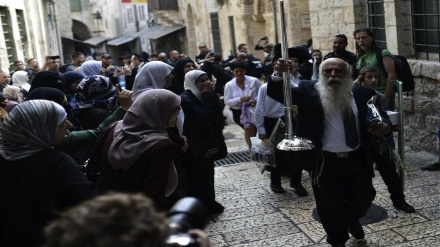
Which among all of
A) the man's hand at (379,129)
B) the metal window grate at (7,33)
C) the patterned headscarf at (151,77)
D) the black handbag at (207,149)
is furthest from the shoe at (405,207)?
the metal window grate at (7,33)

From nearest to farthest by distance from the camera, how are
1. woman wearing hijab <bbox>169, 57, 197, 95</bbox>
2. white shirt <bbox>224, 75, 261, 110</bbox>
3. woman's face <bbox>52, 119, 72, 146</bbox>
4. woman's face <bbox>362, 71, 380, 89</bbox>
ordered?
woman's face <bbox>52, 119, 72, 146</bbox> → woman's face <bbox>362, 71, 380, 89</bbox> → woman wearing hijab <bbox>169, 57, 197, 95</bbox> → white shirt <bbox>224, 75, 261, 110</bbox>

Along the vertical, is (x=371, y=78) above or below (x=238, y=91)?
above

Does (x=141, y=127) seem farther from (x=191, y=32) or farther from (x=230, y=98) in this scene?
(x=191, y=32)

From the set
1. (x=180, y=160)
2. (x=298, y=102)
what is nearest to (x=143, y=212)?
(x=298, y=102)

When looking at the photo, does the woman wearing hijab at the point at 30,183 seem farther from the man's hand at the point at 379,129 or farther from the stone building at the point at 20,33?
the stone building at the point at 20,33

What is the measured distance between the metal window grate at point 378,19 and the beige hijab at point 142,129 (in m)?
5.93

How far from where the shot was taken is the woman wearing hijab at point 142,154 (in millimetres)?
3232

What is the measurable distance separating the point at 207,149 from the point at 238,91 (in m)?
2.39

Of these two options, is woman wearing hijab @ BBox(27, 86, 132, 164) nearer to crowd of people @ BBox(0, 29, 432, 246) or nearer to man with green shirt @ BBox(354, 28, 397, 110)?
crowd of people @ BBox(0, 29, 432, 246)

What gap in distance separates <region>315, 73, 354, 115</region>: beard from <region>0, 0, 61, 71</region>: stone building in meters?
9.47

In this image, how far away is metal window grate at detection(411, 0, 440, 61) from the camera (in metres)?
7.53

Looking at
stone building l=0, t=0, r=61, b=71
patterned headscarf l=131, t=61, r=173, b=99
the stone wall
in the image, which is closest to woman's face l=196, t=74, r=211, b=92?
patterned headscarf l=131, t=61, r=173, b=99

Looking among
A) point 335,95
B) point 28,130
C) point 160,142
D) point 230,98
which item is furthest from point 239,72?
point 28,130

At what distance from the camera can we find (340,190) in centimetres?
443
